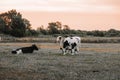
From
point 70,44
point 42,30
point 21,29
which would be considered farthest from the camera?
point 42,30

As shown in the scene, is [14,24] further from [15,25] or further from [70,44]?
[70,44]

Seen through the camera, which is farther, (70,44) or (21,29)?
(21,29)

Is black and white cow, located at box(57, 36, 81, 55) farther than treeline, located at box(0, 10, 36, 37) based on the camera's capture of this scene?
No

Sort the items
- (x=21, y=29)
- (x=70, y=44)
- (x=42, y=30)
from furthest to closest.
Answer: (x=42, y=30) → (x=21, y=29) → (x=70, y=44)

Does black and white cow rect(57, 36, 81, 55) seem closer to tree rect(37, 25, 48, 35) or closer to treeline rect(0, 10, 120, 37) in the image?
treeline rect(0, 10, 120, 37)

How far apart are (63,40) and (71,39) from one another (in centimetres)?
109

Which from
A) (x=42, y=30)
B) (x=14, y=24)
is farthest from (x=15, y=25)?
(x=42, y=30)

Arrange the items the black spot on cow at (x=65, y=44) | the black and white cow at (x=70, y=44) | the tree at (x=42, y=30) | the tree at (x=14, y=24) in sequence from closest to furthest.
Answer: the black and white cow at (x=70, y=44) < the black spot on cow at (x=65, y=44) < the tree at (x=14, y=24) < the tree at (x=42, y=30)

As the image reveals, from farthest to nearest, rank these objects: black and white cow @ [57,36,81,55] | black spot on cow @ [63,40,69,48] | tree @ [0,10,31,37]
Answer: tree @ [0,10,31,37]
black spot on cow @ [63,40,69,48]
black and white cow @ [57,36,81,55]

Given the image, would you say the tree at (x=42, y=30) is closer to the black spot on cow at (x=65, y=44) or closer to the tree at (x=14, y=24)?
the tree at (x=14, y=24)

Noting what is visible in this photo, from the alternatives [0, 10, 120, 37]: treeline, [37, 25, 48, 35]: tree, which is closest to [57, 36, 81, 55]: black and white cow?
[0, 10, 120, 37]: treeline

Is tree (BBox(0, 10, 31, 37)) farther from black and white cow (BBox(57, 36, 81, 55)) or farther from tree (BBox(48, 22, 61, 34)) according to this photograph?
black and white cow (BBox(57, 36, 81, 55))

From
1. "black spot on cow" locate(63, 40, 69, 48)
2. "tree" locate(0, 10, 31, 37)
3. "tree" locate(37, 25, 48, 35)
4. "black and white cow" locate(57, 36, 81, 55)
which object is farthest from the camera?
"tree" locate(37, 25, 48, 35)

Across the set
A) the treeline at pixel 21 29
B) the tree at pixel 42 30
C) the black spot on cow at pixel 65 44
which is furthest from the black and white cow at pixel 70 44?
the tree at pixel 42 30
